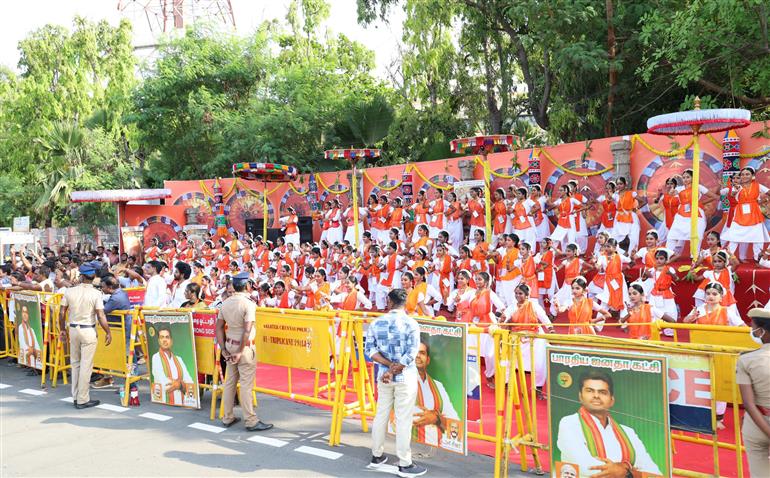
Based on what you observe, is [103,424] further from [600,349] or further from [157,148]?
[157,148]

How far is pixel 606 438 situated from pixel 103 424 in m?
5.88

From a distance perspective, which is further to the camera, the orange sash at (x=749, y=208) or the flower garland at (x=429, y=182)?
the flower garland at (x=429, y=182)

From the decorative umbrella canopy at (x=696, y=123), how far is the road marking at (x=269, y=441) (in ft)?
23.2

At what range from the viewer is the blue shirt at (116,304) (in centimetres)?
922

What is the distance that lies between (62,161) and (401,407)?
26.4 meters

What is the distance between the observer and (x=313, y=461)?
247 inches

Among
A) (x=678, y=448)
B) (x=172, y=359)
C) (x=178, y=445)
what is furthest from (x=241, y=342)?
(x=678, y=448)

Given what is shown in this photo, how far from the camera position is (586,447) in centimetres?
495

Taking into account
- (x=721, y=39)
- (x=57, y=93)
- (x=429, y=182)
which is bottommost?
(x=429, y=182)

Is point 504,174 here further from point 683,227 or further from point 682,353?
point 682,353

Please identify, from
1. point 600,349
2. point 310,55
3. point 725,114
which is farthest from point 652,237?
point 310,55

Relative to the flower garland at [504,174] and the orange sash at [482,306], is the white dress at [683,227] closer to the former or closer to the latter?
the flower garland at [504,174]

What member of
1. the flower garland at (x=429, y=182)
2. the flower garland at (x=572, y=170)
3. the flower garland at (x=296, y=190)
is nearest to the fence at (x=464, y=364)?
the flower garland at (x=572, y=170)

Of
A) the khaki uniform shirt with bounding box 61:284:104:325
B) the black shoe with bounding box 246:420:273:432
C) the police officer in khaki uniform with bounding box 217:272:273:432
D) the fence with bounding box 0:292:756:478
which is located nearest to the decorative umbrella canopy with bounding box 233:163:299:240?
the fence with bounding box 0:292:756:478
